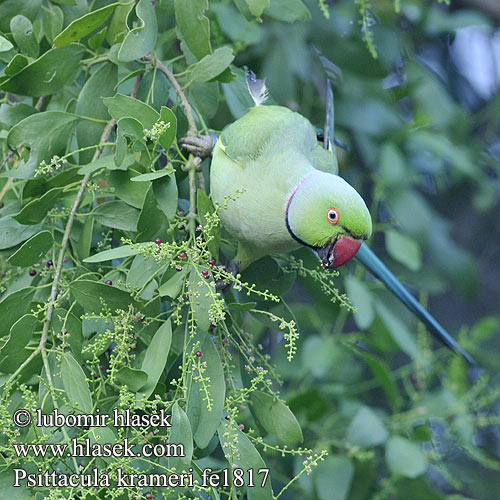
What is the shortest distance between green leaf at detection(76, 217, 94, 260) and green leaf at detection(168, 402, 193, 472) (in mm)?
380

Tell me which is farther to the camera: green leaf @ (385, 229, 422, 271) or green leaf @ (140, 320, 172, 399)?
green leaf @ (385, 229, 422, 271)

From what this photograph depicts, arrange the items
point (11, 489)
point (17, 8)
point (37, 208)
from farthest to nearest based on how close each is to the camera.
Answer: point (17, 8) < point (37, 208) < point (11, 489)

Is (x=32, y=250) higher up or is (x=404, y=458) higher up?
(x=32, y=250)

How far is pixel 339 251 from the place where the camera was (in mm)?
1374

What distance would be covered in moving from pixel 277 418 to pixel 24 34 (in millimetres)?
844

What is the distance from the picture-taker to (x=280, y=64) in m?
2.40

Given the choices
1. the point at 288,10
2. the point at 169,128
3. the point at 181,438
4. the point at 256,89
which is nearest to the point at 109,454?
the point at 181,438

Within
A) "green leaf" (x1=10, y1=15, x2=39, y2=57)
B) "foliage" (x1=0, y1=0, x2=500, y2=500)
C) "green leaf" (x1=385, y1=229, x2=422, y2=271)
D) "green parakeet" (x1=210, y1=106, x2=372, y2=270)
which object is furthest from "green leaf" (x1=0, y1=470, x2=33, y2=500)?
"green leaf" (x1=385, y1=229, x2=422, y2=271)

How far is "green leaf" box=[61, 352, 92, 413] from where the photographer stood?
42.6 inches

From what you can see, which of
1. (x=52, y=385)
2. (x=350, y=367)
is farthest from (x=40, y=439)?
(x=350, y=367)

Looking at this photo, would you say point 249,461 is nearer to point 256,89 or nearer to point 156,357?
point 156,357

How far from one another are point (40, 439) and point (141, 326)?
0.84ft

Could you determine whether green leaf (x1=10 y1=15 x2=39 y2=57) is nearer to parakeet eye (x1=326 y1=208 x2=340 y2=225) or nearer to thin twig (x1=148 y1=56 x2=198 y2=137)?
thin twig (x1=148 y1=56 x2=198 y2=137)

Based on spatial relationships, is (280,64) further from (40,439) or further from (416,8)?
(40,439)
